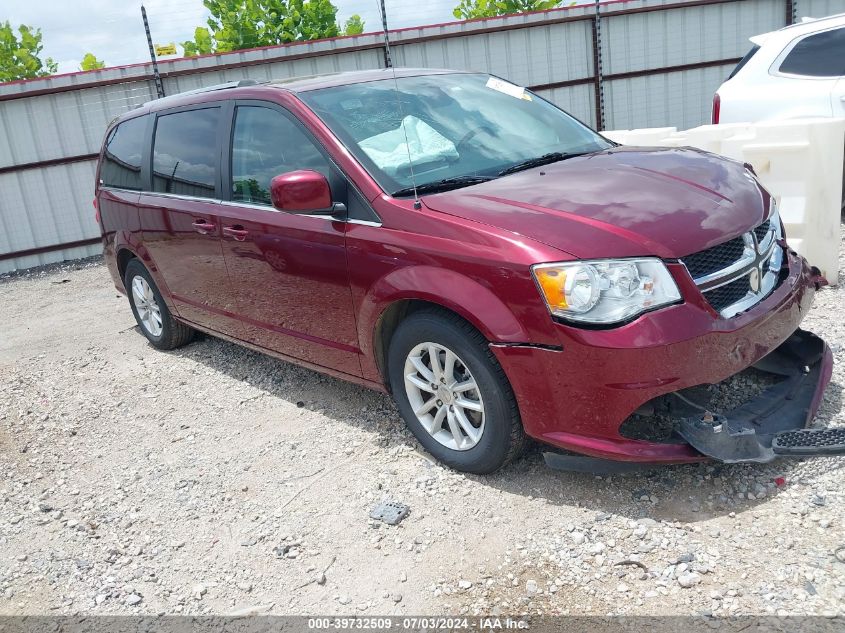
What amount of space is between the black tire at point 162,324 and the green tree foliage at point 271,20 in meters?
24.1

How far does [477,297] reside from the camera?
10.1 ft

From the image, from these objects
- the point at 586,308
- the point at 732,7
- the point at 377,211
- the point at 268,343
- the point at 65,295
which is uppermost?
the point at 732,7

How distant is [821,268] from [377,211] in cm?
350

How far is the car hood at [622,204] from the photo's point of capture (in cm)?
293

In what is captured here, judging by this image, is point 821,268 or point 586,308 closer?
point 586,308

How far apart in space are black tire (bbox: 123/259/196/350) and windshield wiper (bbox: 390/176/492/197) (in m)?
2.90

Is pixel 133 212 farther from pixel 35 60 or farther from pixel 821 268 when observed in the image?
pixel 35 60

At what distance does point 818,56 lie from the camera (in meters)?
6.84

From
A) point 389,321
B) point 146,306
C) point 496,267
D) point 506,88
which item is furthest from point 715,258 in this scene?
point 146,306

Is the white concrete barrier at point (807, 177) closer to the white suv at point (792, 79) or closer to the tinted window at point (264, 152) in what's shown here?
the white suv at point (792, 79)

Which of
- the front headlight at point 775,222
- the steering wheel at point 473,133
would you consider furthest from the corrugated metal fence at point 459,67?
the front headlight at point 775,222

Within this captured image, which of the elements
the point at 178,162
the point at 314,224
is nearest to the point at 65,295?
the point at 178,162

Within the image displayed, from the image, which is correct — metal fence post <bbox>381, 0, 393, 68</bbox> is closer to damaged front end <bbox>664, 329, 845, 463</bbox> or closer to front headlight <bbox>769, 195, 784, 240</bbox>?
front headlight <bbox>769, 195, 784, 240</bbox>

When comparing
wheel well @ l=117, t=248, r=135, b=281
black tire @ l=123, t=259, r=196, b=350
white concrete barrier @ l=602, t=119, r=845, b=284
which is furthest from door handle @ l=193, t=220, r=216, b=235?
white concrete barrier @ l=602, t=119, r=845, b=284
